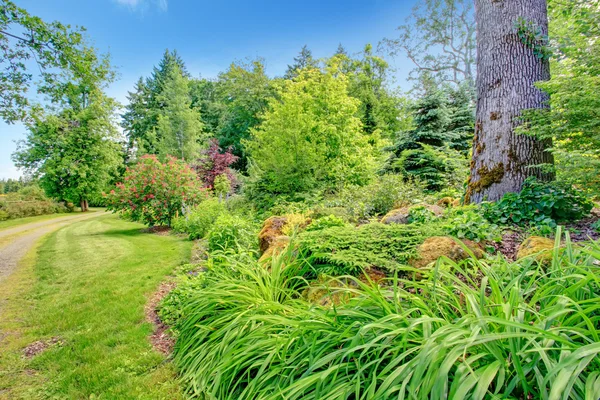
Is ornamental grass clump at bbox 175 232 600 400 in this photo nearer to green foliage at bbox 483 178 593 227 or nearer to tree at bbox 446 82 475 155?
green foliage at bbox 483 178 593 227

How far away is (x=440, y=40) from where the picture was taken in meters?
19.5

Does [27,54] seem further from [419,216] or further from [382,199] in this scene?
[419,216]

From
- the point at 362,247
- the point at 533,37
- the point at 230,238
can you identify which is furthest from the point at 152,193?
the point at 533,37

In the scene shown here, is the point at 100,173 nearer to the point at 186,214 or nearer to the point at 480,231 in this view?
the point at 186,214

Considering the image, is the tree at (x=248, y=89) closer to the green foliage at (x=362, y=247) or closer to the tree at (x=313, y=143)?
the tree at (x=313, y=143)

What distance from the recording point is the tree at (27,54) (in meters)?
4.70

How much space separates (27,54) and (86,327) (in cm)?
496

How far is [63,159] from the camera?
1873 cm

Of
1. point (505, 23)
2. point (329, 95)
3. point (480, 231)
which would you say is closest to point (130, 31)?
point (329, 95)

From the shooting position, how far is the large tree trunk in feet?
12.6

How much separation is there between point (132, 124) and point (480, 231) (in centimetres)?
3381

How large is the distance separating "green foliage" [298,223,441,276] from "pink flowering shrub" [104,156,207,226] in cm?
846

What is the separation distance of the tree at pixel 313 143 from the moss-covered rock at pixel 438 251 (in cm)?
570

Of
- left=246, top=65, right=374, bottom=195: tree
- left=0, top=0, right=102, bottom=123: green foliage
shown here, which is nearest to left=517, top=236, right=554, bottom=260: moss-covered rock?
left=246, top=65, right=374, bottom=195: tree
